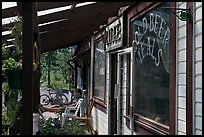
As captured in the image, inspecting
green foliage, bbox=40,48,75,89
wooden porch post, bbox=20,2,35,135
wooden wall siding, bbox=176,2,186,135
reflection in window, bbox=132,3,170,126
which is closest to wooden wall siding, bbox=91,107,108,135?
reflection in window, bbox=132,3,170,126

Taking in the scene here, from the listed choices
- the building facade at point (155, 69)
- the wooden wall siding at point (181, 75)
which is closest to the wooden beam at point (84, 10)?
the building facade at point (155, 69)

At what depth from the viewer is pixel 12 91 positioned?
11.7 ft

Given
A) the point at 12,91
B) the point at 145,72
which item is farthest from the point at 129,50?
the point at 12,91

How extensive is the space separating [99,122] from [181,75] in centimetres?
555

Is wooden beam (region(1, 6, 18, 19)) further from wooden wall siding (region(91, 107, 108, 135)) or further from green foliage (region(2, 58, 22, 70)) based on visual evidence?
wooden wall siding (region(91, 107, 108, 135))

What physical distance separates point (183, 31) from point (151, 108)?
56.5 inches

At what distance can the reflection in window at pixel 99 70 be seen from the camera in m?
8.72

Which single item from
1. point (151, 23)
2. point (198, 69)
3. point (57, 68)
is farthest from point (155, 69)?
point (57, 68)

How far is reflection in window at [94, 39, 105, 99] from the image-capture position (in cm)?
872

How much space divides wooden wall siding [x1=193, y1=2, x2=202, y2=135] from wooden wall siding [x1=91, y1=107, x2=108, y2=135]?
477 centimetres

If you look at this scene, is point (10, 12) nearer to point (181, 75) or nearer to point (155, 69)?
point (155, 69)

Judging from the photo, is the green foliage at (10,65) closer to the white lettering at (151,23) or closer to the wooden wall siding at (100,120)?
the white lettering at (151,23)

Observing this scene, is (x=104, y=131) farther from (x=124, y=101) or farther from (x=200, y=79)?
(x=200, y=79)

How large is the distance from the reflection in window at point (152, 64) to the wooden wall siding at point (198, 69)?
81 cm
